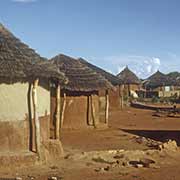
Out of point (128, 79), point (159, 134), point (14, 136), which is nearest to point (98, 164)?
point (14, 136)

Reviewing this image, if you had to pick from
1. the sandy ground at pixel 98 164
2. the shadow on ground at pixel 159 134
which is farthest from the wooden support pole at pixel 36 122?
the shadow on ground at pixel 159 134

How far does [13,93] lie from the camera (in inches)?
478

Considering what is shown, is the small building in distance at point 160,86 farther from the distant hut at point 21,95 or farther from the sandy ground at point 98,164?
the distant hut at point 21,95

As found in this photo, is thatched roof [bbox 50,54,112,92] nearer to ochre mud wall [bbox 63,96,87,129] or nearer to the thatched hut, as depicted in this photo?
ochre mud wall [bbox 63,96,87,129]

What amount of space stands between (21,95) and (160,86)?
43.2 m

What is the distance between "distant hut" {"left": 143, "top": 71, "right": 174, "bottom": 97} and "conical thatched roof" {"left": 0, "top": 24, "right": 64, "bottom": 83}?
39165 mm

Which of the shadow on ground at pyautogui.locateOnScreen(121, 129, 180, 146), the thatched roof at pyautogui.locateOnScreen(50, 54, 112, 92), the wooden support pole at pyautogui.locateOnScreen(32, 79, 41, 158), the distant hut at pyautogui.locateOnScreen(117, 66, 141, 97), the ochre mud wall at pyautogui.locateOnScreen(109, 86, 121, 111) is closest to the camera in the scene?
the wooden support pole at pyautogui.locateOnScreen(32, 79, 41, 158)

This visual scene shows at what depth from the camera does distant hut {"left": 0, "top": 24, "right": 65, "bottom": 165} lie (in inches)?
474

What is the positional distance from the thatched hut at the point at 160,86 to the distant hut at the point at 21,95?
39.3 m

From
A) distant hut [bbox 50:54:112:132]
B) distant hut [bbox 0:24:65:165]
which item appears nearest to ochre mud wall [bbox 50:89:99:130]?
distant hut [bbox 50:54:112:132]

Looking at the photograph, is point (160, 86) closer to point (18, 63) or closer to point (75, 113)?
point (75, 113)

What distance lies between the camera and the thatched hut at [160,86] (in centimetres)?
5180

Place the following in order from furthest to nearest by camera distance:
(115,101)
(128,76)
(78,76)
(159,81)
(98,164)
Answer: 1. (159,81)
2. (128,76)
3. (115,101)
4. (78,76)
5. (98,164)

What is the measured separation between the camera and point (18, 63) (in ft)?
A: 40.2
